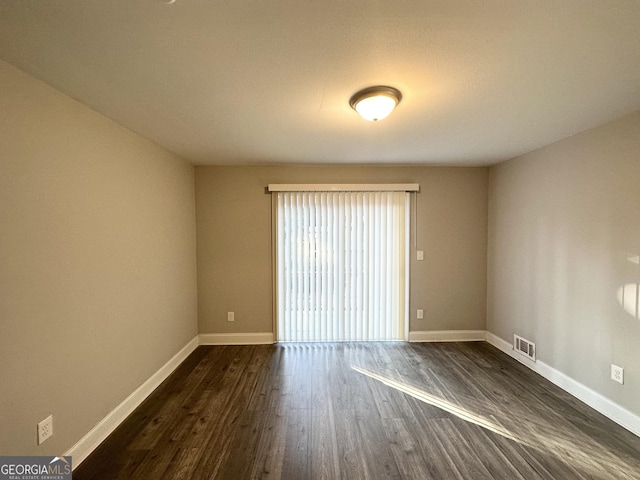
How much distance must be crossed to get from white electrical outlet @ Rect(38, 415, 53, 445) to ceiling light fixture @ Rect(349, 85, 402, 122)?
2.57m

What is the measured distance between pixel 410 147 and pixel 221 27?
2.17 m

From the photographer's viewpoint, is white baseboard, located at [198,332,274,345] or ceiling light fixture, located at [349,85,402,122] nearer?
ceiling light fixture, located at [349,85,402,122]

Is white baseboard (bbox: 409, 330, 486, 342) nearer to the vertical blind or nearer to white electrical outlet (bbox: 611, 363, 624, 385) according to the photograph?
the vertical blind

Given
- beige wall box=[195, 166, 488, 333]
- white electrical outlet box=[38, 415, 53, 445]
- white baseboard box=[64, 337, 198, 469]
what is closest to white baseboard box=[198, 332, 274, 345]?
beige wall box=[195, 166, 488, 333]

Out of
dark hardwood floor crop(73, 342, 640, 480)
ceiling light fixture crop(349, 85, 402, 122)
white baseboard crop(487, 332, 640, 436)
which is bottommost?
dark hardwood floor crop(73, 342, 640, 480)

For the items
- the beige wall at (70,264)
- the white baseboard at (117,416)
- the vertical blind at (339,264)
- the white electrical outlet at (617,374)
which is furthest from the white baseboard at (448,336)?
the beige wall at (70,264)

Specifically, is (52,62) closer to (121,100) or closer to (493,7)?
(121,100)

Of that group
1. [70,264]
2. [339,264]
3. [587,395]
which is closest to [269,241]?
[339,264]

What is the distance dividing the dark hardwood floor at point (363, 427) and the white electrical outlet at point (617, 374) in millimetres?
332

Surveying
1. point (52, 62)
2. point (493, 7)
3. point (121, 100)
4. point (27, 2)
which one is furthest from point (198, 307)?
point (493, 7)

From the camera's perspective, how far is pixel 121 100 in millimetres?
1791

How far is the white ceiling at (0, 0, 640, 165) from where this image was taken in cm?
109

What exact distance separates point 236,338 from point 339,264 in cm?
167

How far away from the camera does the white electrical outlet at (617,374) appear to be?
2.08 meters
